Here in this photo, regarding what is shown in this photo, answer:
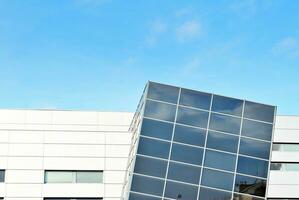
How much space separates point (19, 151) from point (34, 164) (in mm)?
1082

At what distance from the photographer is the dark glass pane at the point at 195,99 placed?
25.0 meters

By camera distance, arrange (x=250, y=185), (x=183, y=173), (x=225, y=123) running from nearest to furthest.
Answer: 1. (x=183, y=173)
2. (x=250, y=185)
3. (x=225, y=123)

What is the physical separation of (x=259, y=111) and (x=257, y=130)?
992mm

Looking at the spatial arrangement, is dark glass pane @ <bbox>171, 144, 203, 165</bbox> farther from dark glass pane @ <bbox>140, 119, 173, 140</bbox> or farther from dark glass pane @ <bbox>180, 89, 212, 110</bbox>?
dark glass pane @ <bbox>180, 89, 212, 110</bbox>

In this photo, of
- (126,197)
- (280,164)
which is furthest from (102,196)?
(280,164)

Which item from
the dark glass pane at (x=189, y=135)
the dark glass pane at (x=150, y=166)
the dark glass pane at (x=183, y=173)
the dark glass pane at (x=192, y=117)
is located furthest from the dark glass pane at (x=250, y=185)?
the dark glass pane at (x=150, y=166)

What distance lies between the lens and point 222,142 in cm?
2442

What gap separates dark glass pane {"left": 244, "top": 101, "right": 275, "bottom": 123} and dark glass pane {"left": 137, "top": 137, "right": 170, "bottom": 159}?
14.4ft

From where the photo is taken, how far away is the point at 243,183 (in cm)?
2383

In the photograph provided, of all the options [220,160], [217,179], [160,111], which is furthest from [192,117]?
[217,179]


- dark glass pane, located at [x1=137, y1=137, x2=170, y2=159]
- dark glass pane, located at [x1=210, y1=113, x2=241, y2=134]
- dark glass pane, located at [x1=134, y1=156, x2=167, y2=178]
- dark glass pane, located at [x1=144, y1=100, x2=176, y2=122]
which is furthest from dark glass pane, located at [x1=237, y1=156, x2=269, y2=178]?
dark glass pane, located at [x1=144, y1=100, x2=176, y2=122]

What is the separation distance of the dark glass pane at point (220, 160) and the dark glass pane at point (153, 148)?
1.86 metres

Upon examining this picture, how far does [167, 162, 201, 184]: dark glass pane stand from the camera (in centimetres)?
2325

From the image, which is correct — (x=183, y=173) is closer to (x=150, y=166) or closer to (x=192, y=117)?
(x=150, y=166)
